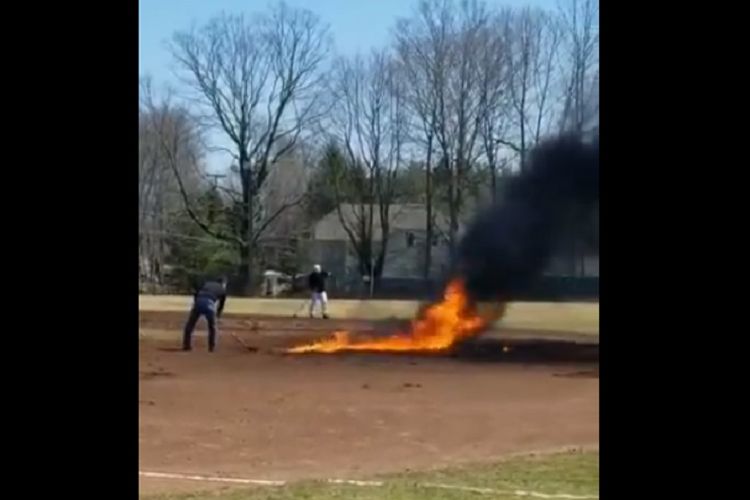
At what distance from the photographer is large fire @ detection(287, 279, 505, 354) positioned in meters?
15.3

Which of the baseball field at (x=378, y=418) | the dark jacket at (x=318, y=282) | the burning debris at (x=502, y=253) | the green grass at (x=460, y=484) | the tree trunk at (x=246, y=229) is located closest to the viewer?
the green grass at (x=460, y=484)

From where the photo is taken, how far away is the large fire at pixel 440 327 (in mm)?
15328

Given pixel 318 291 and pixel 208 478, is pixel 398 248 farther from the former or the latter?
pixel 208 478

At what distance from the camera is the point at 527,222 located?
14102mm

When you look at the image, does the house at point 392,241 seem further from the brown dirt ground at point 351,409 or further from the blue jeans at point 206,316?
the blue jeans at point 206,316

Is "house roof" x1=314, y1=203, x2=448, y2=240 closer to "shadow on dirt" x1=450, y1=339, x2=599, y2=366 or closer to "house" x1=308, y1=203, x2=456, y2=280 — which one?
"house" x1=308, y1=203, x2=456, y2=280

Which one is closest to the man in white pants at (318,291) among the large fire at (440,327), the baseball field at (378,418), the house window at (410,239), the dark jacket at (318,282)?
the dark jacket at (318,282)

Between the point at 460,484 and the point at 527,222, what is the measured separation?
887cm

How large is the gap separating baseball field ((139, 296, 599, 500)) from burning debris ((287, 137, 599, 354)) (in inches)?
15.1

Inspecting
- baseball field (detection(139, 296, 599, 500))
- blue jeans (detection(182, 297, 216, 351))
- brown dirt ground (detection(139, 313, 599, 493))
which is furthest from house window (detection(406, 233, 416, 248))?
blue jeans (detection(182, 297, 216, 351))

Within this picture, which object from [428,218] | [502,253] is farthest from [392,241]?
[502,253]
